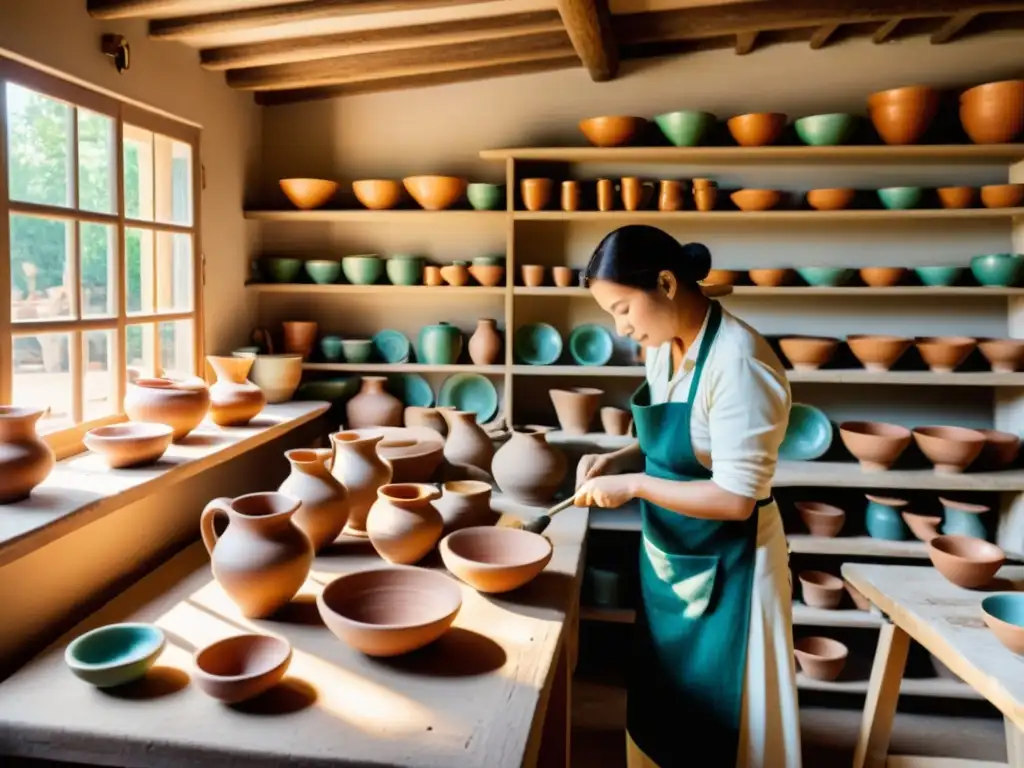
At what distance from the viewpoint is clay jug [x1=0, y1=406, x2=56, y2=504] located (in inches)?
74.1

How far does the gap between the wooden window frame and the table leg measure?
2.56 metres

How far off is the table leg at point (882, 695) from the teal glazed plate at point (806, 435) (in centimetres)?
143

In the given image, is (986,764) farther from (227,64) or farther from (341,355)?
(227,64)

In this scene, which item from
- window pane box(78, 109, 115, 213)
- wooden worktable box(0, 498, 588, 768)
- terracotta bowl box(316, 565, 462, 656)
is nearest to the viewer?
wooden worktable box(0, 498, 588, 768)

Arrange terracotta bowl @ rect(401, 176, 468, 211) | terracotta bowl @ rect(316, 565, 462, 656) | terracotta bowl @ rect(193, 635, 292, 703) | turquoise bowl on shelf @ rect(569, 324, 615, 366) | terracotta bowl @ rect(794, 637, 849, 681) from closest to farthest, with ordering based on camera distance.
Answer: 1. terracotta bowl @ rect(193, 635, 292, 703)
2. terracotta bowl @ rect(316, 565, 462, 656)
3. terracotta bowl @ rect(794, 637, 849, 681)
4. terracotta bowl @ rect(401, 176, 468, 211)
5. turquoise bowl on shelf @ rect(569, 324, 615, 366)

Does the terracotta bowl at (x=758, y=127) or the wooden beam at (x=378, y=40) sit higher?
the wooden beam at (x=378, y=40)

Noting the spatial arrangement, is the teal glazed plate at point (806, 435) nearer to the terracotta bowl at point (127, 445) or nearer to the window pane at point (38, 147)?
the terracotta bowl at point (127, 445)

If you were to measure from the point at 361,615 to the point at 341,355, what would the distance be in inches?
96.0

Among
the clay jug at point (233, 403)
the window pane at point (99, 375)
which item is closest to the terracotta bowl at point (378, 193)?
the clay jug at point (233, 403)

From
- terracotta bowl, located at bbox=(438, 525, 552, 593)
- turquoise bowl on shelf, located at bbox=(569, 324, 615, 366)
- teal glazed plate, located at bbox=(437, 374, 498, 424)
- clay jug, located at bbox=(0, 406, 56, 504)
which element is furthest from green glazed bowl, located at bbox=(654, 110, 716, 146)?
clay jug, located at bbox=(0, 406, 56, 504)

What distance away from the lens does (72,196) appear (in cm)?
254

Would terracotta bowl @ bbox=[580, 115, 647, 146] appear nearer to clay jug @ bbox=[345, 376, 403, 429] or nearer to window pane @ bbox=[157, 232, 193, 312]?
clay jug @ bbox=[345, 376, 403, 429]

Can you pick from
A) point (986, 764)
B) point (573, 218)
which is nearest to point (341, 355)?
point (573, 218)

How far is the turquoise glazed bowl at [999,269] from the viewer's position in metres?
3.59
